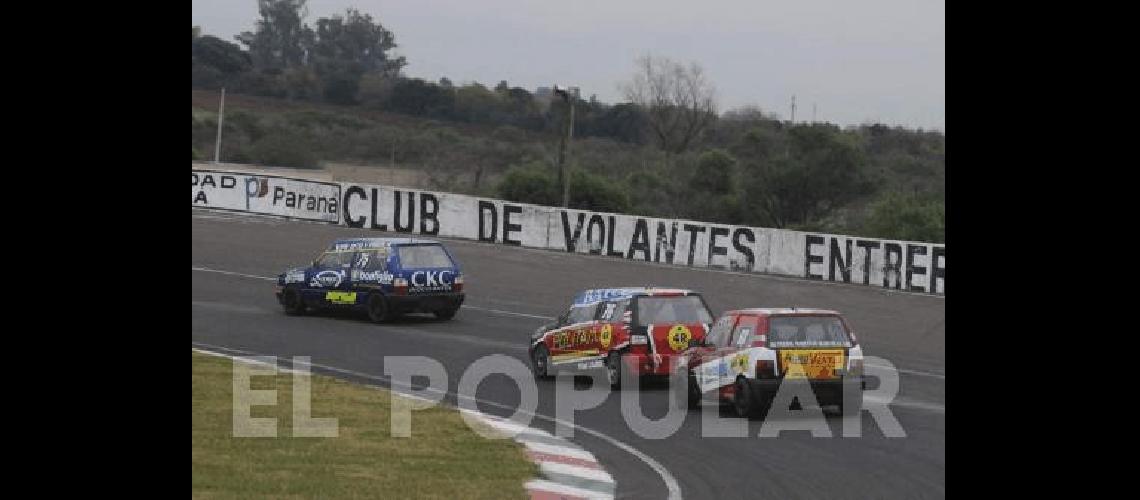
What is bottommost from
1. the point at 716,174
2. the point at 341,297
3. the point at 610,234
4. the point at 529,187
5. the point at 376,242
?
the point at 341,297

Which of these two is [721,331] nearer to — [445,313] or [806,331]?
[806,331]

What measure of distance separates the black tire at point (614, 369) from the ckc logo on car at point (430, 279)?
766cm

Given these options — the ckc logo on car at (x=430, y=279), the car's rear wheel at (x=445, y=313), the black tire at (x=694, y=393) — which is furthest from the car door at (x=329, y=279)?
the black tire at (x=694, y=393)

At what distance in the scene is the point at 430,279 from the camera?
89.9 feet

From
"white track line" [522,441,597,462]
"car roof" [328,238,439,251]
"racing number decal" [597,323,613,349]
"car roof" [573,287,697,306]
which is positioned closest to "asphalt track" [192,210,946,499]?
"white track line" [522,441,597,462]

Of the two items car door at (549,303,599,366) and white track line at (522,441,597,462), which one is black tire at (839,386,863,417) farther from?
car door at (549,303,599,366)

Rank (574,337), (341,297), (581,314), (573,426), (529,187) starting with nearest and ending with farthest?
(573,426) < (574,337) < (581,314) < (341,297) < (529,187)

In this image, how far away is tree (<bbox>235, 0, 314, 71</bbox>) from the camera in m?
154

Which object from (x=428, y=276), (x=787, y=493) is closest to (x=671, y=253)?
(x=428, y=276)

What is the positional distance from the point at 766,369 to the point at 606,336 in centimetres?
389

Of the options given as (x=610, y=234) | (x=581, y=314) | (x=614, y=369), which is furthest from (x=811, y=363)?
(x=610, y=234)

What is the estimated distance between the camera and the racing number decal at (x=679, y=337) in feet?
65.6
